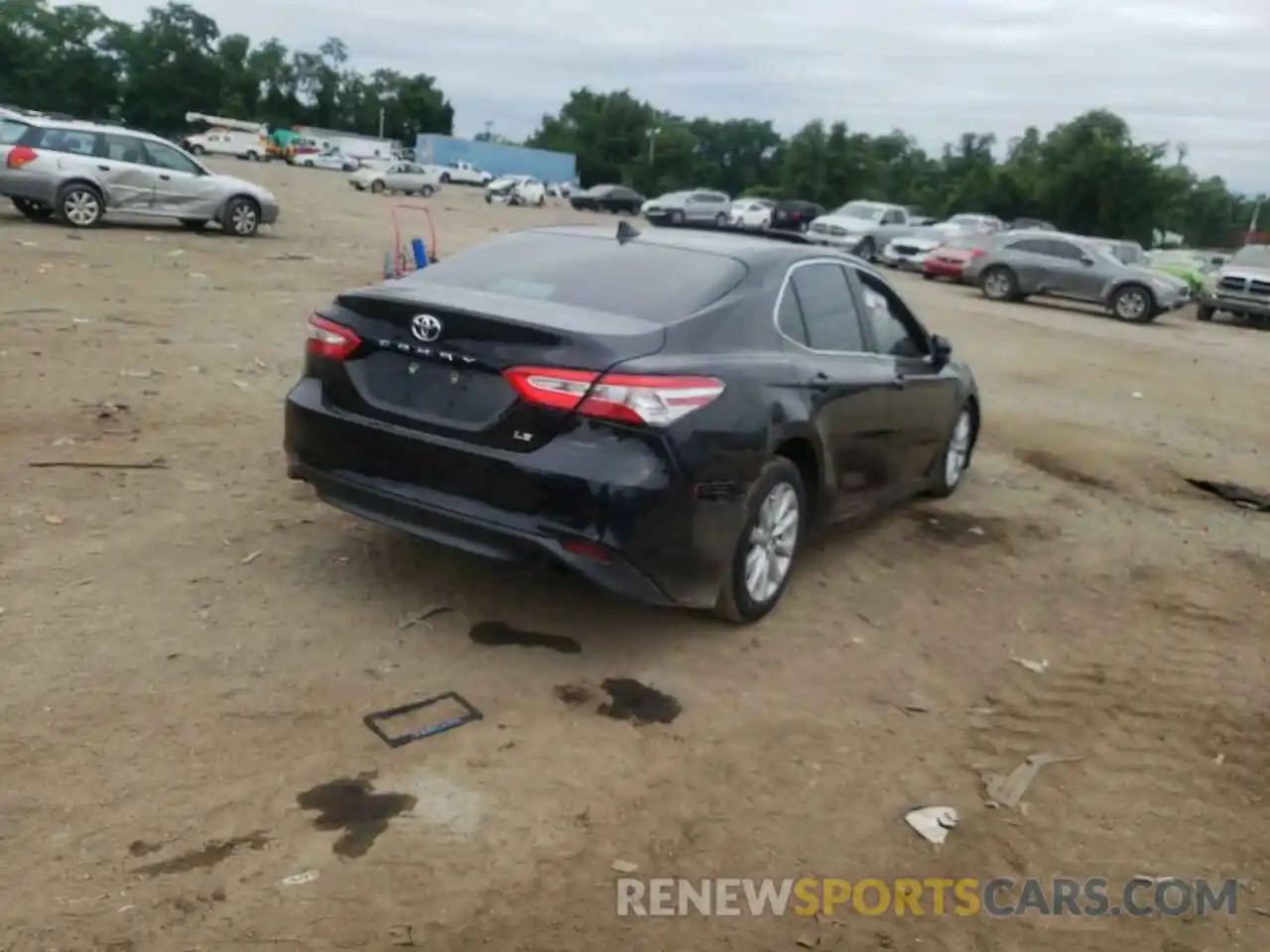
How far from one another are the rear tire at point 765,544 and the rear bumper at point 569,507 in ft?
0.43

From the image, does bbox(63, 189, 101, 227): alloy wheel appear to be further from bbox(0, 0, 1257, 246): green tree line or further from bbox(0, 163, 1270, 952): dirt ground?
bbox(0, 0, 1257, 246): green tree line

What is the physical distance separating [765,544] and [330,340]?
199 cm

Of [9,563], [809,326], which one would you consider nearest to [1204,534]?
[809,326]

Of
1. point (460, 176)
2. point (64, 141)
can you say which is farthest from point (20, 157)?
point (460, 176)

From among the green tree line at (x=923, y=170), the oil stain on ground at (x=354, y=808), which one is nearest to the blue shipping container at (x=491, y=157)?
the green tree line at (x=923, y=170)

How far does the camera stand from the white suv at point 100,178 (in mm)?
16797

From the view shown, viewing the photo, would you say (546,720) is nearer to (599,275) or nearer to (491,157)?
(599,275)

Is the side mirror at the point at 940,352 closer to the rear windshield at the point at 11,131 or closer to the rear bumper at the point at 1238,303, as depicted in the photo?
the rear windshield at the point at 11,131

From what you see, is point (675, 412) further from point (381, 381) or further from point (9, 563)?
point (9, 563)

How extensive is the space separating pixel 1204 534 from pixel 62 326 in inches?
355

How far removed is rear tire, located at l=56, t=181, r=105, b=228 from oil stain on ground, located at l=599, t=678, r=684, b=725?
→ 16.0 metres

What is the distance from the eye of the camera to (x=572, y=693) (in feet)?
13.9

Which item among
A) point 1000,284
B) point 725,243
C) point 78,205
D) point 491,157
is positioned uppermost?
point 491,157

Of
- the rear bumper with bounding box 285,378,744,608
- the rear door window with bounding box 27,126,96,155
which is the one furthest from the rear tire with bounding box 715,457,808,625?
the rear door window with bounding box 27,126,96,155
